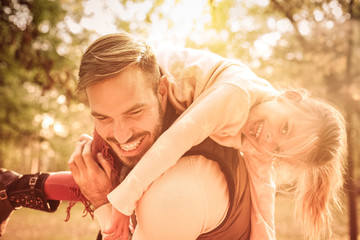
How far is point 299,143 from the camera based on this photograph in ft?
6.39

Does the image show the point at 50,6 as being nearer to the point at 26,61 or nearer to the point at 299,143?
the point at 26,61

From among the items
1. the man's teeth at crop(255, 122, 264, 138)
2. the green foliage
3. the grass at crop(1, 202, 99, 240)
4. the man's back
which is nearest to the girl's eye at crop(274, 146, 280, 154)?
the man's teeth at crop(255, 122, 264, 138)

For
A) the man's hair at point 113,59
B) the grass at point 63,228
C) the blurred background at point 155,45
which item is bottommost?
the grass at point 63,228

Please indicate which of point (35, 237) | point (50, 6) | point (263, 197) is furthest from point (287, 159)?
point (35, 237)

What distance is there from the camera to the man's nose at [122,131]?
1.61m

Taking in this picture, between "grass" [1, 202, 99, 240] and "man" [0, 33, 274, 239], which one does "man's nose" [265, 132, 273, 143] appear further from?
"grass" [1, 202, 99, 240]

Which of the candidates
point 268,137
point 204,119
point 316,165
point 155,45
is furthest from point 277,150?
point 155,45

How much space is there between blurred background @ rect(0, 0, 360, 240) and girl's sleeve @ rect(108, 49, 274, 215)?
1.14 m

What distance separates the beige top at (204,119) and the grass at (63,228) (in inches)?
188

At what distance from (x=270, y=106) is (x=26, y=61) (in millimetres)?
5560

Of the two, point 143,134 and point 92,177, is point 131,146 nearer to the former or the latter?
point 143,134

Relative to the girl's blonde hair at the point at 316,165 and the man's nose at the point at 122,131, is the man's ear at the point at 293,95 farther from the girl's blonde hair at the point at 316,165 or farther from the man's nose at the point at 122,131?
the man's nose at the point at 122,131

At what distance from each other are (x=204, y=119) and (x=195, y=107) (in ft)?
0.27

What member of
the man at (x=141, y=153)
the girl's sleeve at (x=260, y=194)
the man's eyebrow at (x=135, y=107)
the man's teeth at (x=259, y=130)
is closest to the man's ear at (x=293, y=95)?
the man's teeth at (x=259, y=130)
